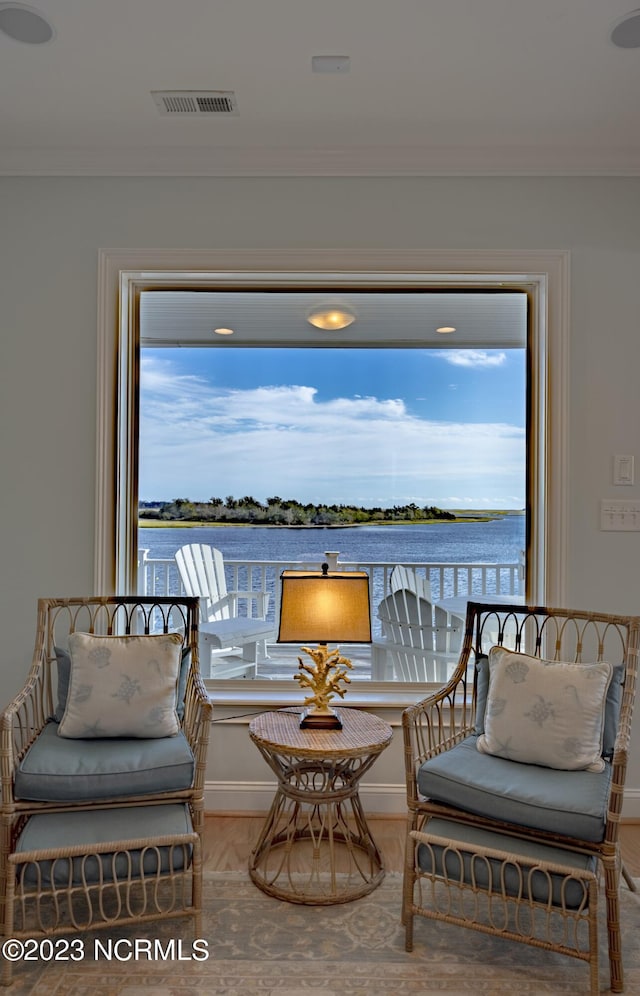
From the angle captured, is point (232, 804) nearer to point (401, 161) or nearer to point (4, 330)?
point (4, 330)

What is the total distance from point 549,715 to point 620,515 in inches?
43.3

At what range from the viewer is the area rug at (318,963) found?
191cm

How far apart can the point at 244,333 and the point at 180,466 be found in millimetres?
689

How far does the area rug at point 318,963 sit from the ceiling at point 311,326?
229cm

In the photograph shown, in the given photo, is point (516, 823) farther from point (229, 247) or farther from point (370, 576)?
point (229, 247)

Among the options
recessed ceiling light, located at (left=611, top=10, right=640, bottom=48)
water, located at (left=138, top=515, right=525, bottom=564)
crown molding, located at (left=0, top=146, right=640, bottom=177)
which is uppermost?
recessed ceiling light, located at (left=611, top=10, right=640, bottom=48)

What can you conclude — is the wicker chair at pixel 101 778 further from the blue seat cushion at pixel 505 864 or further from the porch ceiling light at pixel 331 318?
the porch ceiling light at pixel 331 318

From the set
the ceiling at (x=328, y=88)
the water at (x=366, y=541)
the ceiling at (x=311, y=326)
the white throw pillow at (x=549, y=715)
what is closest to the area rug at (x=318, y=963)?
the white throw pillow at (x=549, y=715)

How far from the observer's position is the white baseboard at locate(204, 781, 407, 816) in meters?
2.98

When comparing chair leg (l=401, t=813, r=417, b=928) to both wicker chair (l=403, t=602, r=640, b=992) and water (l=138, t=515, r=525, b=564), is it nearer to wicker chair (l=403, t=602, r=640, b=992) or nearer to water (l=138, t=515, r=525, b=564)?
wicker chair (l=403, t=602, r=640, b=992)

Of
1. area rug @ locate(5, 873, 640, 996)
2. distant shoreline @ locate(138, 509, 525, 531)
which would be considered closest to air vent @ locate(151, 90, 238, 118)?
distant shoreline @ locate(138, 509, 525, 531)

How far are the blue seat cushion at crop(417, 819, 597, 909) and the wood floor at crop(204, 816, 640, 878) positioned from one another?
21.4 inches

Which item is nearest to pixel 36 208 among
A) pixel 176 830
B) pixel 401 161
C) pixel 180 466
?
pixel 180 466

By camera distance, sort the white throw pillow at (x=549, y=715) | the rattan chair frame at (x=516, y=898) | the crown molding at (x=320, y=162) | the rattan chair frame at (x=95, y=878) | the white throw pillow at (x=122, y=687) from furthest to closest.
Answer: the crown molding at (x=320, y=162) < the white throw pillow at (x=122, y=687) < the white throw pillow at (x=549, y=715) < the rattan chair frame at (x=95, y=878) < the rattan chair frame at (x=516, y=898)
